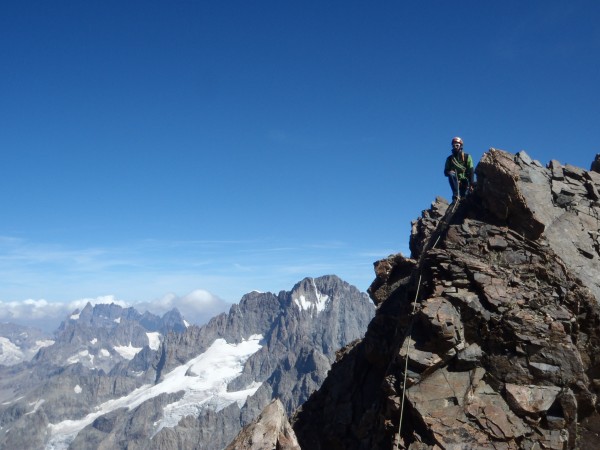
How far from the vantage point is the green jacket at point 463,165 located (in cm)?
2727

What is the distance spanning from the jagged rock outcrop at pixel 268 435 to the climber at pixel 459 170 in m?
16.9

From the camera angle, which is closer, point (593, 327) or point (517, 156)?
point (593, 327)

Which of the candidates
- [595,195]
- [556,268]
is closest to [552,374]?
[556,268]

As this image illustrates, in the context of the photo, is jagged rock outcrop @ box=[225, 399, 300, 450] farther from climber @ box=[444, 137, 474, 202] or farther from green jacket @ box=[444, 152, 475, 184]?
green jacket @ box=[444, 152, 475, 184]

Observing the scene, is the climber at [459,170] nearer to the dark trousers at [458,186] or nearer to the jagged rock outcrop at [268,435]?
the dark trousers at [458,186]

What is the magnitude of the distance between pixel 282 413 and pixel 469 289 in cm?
929

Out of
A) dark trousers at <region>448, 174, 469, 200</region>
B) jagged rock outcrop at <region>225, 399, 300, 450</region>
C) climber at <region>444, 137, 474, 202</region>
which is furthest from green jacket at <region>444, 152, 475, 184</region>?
jagged rock outcrop at <region>225, 399, 300, 450</region>

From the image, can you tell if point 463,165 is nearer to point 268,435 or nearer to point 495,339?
point 495,339

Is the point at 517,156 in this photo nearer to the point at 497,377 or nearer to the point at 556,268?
the point at 556,268

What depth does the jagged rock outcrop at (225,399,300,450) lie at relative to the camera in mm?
16094

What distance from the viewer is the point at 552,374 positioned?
17.8 meters

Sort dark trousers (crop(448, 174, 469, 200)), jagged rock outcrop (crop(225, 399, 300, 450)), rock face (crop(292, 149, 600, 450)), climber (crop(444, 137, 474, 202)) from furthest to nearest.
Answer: dark trousers (crop(448, 174, 469, 200)), climber (crop(444, 137, 474, 202)), rock face (crop(292, 149, 600, 450)), jagged rock outcrop (crop(225, 399, 300, 450))

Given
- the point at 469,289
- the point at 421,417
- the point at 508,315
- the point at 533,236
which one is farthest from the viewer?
the point at 533,236

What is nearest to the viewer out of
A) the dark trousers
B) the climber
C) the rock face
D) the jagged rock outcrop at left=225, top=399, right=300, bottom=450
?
the jagged rock outcrop at left=225, top=399, right=300, bottom=450
